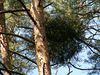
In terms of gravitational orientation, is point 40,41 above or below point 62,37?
above

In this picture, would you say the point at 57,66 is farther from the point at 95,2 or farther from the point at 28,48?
the point at 95,2

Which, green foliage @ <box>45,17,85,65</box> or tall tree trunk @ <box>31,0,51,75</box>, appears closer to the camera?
tall tree trunk @ <box>31,0,51,75</box>

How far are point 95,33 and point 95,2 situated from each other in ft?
1.77

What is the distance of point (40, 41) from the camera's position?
160 inches

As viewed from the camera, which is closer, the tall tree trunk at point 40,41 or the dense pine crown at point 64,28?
the tall tree trunk at point 40,41

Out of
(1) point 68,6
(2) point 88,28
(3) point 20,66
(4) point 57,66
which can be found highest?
(1) point 68,6

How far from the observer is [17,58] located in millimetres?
8359

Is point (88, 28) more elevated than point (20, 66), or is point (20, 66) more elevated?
point (88, 28)

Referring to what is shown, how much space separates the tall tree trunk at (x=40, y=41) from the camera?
3.95m

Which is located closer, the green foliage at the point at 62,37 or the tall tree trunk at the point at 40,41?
the tall tree trunk at the point at 40,41

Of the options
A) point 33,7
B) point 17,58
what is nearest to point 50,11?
point 33,7

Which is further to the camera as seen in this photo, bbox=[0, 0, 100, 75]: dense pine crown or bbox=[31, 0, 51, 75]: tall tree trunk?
bbox=[0, 0, 100, 75]: dense pine crown

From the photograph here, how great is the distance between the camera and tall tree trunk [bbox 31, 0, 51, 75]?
3953mm

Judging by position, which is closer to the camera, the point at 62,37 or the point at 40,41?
the point at 40,41
